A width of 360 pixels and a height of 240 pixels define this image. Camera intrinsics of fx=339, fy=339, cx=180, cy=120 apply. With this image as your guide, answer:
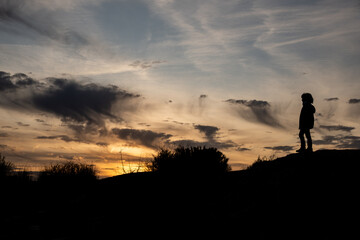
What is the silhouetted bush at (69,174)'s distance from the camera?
13.0 metres

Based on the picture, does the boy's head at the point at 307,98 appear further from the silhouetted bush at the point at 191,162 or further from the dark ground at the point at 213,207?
the silhouetted bush at the point at 191,162

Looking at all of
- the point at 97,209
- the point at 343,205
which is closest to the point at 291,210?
the point at 343,205

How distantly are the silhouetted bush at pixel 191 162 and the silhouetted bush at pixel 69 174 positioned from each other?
284cm

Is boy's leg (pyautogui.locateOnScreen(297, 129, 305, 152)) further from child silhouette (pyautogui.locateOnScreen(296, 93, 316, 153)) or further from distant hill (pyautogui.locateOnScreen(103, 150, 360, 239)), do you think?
distant hill (pyautogui.locateOnScreen(103, 150, 360, 239))

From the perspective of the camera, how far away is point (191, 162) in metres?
10.8

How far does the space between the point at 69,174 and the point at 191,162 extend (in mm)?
5427

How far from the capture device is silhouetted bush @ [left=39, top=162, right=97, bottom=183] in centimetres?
1296

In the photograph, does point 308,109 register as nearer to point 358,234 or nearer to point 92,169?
point 358,234

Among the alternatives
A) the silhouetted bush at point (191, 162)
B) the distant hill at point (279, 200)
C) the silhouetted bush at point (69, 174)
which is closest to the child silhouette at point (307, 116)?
the distant hill at point (279, 200)

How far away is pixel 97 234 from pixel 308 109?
798cm

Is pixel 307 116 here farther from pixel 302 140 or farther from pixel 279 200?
pixel 279 200

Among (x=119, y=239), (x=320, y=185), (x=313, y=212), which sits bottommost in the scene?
(x=119, y=239)

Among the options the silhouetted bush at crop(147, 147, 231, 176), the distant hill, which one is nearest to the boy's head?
the distant hill

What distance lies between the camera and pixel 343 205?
5.98 m
